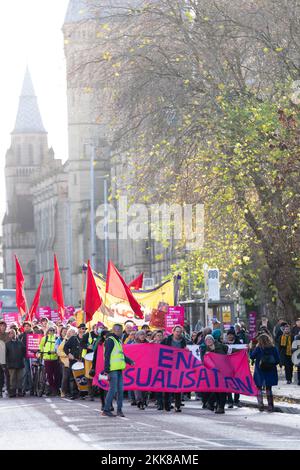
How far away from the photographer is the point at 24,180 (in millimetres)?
188250

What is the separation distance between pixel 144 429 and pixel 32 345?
13210mm

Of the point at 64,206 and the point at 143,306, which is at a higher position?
the point at 64,206

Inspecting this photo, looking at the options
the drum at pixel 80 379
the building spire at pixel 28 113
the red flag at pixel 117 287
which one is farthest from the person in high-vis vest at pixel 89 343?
the building spire at pixel 28 113

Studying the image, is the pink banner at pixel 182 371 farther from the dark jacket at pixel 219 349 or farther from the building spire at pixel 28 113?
the building spire at pixel 28 113

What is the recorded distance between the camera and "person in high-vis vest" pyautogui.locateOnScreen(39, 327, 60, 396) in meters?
32.1

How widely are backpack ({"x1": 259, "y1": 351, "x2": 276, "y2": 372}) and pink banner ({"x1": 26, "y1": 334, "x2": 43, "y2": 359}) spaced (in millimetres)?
8890

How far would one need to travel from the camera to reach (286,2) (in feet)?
A: 99.8

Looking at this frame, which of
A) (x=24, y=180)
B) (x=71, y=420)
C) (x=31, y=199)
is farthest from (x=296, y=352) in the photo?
(x=24, y=180)

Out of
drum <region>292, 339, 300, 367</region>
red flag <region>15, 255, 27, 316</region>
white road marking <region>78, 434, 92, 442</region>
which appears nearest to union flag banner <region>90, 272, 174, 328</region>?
drum <region>292, 339, 300, 367</region>

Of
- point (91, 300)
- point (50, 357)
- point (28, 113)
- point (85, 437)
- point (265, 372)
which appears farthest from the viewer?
point (28, 113)

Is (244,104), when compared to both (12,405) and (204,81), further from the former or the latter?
(12,405)

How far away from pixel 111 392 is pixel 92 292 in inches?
292

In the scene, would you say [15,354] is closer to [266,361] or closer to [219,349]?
[219,349]

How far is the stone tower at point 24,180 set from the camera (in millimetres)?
178750
